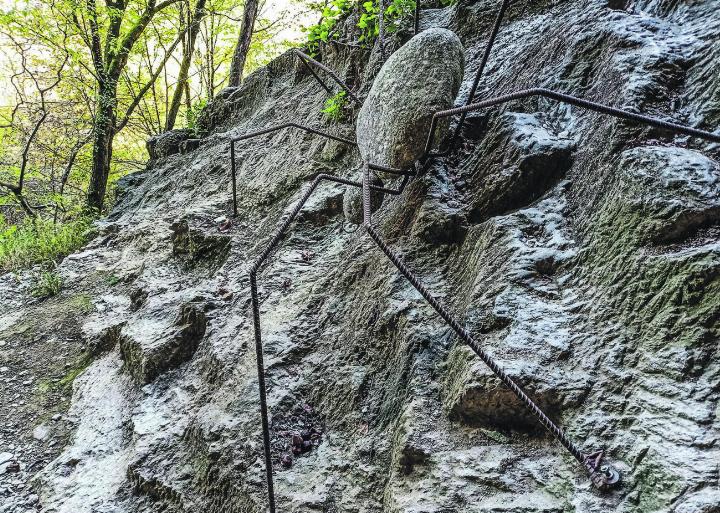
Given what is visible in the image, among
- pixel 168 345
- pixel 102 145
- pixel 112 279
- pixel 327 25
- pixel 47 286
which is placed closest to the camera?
pixel 168 345

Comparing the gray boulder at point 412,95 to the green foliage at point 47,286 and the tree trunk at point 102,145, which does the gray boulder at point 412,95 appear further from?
the tree trunk at point 102,145

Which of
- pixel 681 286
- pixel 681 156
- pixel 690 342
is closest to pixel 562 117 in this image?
pixel 681 156

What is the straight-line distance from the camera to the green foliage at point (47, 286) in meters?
5.58

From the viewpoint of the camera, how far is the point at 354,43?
4.97 m

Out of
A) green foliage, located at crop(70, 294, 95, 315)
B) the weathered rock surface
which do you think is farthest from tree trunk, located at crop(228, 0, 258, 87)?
the weathered rock surface

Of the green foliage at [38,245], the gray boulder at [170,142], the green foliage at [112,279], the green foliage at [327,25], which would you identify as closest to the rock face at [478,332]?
the green foliage at [112,279]

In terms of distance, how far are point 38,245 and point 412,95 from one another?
6.74m

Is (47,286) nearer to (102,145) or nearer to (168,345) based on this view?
(168,345)

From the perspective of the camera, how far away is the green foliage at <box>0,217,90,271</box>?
6645 millimetres

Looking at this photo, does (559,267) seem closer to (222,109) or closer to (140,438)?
(140,438)

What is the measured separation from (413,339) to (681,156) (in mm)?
1386

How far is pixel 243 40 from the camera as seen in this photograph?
876 cm

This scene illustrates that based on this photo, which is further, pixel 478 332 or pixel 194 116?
pixel 194 116

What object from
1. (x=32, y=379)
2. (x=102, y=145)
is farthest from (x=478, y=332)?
(x=102, y=145)
